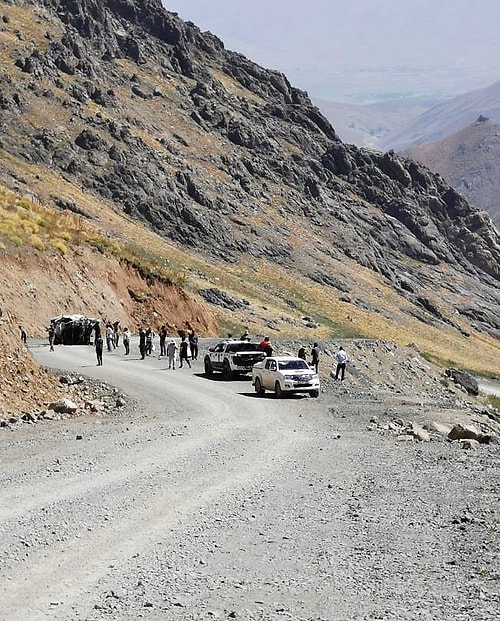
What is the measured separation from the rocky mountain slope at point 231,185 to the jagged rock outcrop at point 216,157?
0.23m

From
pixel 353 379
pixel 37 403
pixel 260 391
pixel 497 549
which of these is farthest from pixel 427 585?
pixel 353 379

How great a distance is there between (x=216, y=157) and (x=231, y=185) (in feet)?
18.0

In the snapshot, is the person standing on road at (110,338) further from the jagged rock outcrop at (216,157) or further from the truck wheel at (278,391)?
the jagged rock outcrop at (216,157)

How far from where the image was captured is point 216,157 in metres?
106

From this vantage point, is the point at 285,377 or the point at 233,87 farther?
the point at 233,87

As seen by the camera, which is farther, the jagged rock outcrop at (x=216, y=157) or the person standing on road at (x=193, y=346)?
the jagged rock outcrop at (x=216, y=157)

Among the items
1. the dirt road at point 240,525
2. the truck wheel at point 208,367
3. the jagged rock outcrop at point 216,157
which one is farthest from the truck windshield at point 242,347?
the jagged rock outcrop at point 216,157

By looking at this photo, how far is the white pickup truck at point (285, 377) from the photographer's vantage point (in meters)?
28.8

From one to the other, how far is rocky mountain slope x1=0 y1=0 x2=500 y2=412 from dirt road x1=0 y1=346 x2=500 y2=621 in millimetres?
44293

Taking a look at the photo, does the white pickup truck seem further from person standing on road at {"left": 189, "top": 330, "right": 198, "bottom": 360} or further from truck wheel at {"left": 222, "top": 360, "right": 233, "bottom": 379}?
person standing on road at {"left": 189, "top": 330, "right": 198, "bottom": 360}

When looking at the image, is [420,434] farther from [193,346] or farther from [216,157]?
[216,157]

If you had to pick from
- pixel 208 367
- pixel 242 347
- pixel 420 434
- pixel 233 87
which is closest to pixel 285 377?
pixel 242 347

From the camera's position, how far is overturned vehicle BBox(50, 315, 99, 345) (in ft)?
137

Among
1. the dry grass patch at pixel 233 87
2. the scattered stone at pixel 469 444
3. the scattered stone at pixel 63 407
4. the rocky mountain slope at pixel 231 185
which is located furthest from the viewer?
the dry grass patch at pixel 233 87
